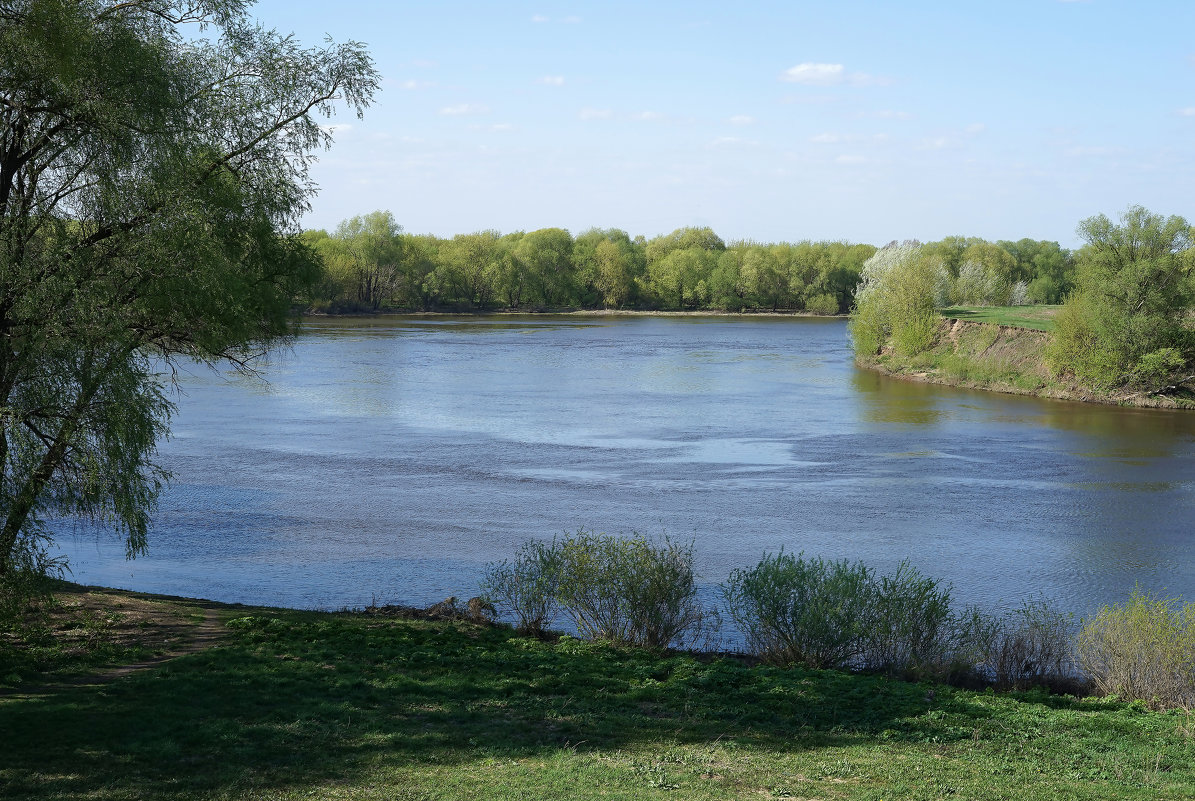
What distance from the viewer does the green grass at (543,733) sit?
8.26 m

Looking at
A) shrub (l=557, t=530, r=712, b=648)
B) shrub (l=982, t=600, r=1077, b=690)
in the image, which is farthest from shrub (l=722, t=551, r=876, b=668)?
shrub (l=982, t=600, r=1077, b=690)

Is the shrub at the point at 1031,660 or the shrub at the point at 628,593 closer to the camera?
the shrub at the point at 1031,660

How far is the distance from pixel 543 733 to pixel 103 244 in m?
7.83

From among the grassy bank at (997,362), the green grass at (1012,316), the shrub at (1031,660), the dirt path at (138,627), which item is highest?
the green grass at (1012,316)

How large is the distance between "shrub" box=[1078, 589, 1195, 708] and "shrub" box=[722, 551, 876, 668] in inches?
113

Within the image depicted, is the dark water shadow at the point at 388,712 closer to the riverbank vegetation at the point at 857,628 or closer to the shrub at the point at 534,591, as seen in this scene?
the riverbank vegetation at the point at 857,628

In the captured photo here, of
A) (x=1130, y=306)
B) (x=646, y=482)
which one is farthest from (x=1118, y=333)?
(x=646, y=482)

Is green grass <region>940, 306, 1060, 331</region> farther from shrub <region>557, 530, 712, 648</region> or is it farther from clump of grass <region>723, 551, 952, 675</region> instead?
shrub <region>557, 530, 712, 648</region>

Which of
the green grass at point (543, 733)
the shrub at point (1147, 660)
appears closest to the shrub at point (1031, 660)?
the shrub at point (1147, 660)

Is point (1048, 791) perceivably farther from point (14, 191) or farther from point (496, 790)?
point (14, 191)

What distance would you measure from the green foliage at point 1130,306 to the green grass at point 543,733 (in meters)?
42.5

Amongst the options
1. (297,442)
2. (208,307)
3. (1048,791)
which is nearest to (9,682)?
(208,307)

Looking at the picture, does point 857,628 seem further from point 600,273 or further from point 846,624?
point 600,273

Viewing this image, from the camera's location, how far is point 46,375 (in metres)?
11.1
